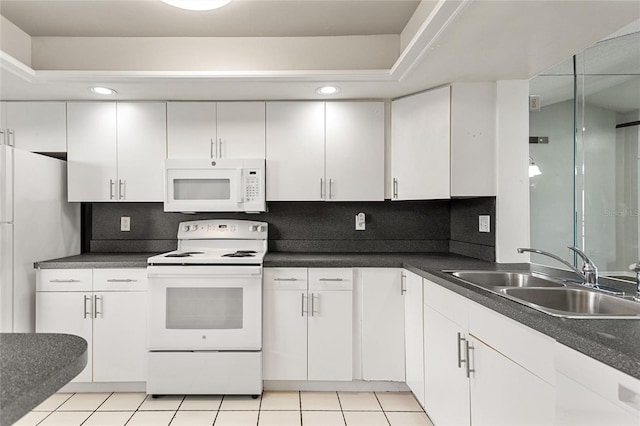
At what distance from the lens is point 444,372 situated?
68.9 inches

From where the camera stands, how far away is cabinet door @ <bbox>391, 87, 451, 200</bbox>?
229 cm

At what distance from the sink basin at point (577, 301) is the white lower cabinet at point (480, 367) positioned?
17 cm

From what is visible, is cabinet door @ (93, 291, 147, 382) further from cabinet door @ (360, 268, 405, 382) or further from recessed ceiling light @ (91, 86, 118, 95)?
cabinet door @ (360, 268, 405, 382)

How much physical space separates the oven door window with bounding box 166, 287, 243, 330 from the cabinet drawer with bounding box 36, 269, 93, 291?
1.88 ft

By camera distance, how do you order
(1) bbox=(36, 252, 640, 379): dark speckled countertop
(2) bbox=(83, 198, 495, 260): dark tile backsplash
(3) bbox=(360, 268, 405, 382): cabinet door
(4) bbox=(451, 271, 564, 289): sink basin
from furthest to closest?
(2) bbox=(83, 198, 495, 260): dark tile backsplash, (3) bbox=(360, 268, 405, 382): cabinet door, (4) bbox=(451, 271, 564, 289): sink basin, (1) bbox=(36, 252, 640, 379): dark speckled countertop

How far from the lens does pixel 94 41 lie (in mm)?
2318

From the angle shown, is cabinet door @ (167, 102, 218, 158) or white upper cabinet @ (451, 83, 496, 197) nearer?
white upper cabinet @ (451, 83, 496, 197)

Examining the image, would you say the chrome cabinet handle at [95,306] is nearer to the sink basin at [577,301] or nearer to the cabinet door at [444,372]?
the cabinet door at [444,372]

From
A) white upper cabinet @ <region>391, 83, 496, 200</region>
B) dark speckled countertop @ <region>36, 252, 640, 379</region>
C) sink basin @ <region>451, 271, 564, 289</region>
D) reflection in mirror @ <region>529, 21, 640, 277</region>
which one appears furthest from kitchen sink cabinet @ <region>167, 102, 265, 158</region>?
reflection in mirror @ <region>529, 21, 640, 277</region>

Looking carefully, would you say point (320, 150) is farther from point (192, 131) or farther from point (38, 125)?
point (38, 125)

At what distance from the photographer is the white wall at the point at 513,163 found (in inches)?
87.4

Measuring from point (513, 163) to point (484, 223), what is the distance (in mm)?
430

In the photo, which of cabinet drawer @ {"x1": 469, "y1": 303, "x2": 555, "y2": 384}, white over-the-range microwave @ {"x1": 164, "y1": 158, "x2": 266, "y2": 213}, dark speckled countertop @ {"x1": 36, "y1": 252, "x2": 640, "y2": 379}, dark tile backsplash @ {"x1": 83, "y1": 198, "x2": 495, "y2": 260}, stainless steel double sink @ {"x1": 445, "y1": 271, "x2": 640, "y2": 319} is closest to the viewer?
dark speckled countertop @ {"x1": 36, "y1": 252, "x2": 640, "y2": 379}

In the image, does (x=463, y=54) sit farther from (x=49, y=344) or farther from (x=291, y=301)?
(x=49, y=344)
